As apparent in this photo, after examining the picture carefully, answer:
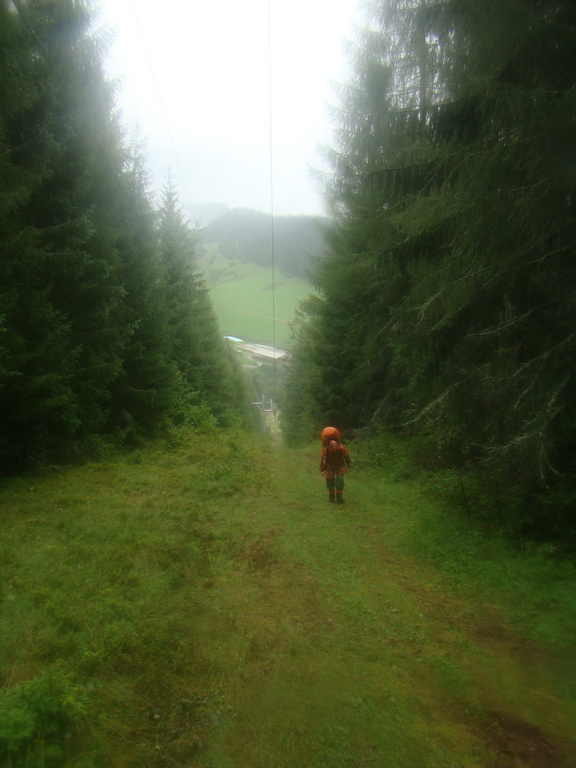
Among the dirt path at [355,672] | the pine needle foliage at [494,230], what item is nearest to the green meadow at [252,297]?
the pine needle foliage at [494,230]

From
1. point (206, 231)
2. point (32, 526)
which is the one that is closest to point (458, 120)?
point (32, 526)

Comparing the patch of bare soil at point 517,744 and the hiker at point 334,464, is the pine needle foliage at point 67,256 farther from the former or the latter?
the patch of bare soil at point 517,744

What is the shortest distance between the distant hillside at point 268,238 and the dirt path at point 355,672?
37.2 feet

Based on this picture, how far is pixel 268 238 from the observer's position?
19734 mm

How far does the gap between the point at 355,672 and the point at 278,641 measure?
29.2 inches

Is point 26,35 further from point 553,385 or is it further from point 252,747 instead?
point 252,747

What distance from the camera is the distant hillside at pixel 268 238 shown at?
1616 cm

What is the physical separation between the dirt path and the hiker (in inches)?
127

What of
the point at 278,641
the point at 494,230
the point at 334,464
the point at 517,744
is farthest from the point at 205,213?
the point at 517,744

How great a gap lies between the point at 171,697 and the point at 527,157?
6.54 metres

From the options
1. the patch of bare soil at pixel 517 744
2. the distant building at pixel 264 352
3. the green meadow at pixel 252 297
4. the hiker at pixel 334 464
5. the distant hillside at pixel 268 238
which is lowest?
the distant building at pixel 264 352

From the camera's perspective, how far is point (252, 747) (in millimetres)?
3277

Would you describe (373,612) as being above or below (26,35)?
below

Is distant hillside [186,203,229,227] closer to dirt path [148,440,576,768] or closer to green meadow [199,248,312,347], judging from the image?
green meadow [199,248,312,347]
